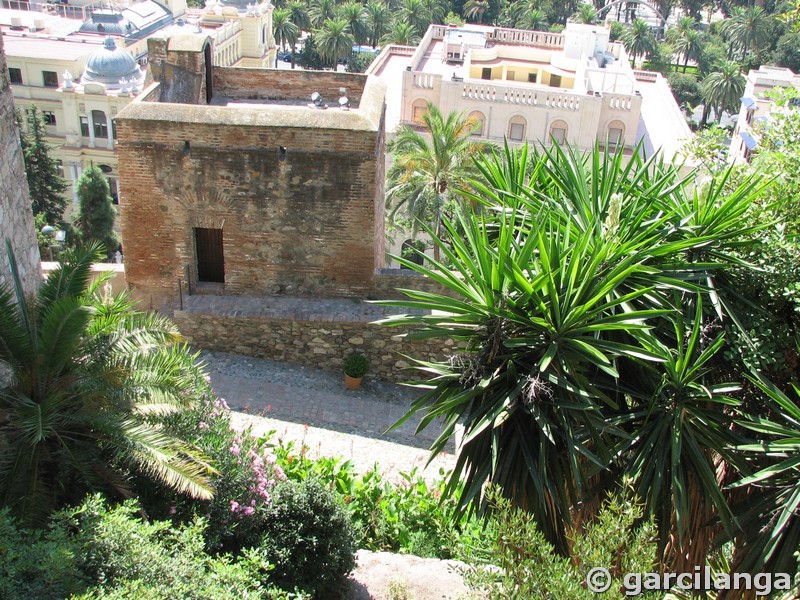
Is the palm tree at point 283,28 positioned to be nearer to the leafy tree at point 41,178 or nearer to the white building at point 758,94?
the leafy tree at point 41,178

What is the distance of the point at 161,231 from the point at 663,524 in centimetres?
874

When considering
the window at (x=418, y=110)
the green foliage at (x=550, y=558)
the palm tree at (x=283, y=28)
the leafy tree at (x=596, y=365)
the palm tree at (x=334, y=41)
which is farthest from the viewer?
the palm tree at (x=283, y=28)

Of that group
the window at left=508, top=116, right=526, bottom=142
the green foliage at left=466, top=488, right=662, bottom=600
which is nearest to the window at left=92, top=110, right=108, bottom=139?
the window at left=508, top=116, right=526, bottom=142

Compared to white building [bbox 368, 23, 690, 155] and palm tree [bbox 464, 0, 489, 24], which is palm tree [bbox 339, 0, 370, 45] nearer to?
palm tree [bbox 464, 0, 489, 24]

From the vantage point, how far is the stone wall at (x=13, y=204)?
8023 mm

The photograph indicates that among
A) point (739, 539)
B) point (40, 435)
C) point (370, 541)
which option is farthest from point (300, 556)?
point (739, 539)

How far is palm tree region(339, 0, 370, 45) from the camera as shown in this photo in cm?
6494

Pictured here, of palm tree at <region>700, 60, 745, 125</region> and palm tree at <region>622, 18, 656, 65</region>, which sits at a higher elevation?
palm tree at <region>622, 18, 656, 65</region>

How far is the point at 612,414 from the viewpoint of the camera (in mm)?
6992

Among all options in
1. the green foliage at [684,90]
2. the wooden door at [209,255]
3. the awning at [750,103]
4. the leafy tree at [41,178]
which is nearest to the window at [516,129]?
the awning at [750,103]

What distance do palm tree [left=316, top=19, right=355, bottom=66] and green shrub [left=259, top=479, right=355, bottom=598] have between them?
54.7 m

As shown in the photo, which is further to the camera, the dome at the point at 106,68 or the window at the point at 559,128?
the dome at the point at 106,68

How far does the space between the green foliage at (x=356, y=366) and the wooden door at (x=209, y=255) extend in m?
2.45

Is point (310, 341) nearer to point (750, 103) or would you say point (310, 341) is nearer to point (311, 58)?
point (750, 103)
